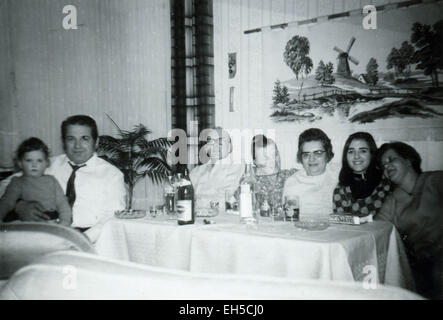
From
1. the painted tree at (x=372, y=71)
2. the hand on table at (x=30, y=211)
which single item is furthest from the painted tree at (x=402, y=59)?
the hand on table at (x=30, y=211)

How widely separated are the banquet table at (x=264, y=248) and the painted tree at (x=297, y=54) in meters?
2.26

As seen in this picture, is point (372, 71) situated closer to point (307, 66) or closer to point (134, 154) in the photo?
point (307, 66)

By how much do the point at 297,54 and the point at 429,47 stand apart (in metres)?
1.21

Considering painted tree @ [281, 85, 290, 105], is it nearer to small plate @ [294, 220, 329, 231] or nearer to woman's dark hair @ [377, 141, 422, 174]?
woman's dark hair @ [377, 141, 422, 174]

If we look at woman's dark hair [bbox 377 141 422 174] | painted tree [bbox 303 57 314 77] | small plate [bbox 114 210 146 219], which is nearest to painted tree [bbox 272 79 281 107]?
painted tree [bbox 303 57 314 77]

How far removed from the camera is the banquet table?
61.7 inches

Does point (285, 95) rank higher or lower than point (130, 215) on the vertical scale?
higher

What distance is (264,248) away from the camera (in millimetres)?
1685

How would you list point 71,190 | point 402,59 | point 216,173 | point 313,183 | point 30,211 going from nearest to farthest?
point 30,211
point 71,190
point 313,183
point 402,59
point 216,173

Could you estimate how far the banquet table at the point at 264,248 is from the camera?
1.57m

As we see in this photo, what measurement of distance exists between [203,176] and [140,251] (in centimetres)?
187

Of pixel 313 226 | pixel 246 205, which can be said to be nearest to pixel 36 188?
pixel 246 205

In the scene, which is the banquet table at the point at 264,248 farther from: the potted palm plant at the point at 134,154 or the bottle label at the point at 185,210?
the potted palm plant at the point at 134,154
